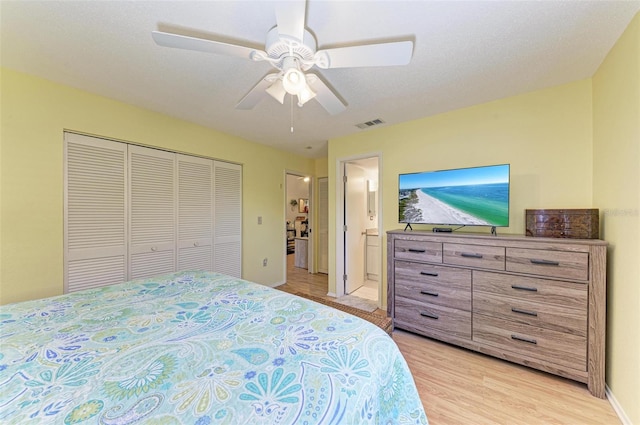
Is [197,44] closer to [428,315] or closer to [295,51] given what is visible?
[295,51]

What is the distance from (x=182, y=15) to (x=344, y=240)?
300 centimetres

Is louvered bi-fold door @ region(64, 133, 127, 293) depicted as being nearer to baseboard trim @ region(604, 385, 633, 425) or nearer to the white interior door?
the white interior door

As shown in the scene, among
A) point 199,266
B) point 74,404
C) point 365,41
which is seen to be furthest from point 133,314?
point 365,41

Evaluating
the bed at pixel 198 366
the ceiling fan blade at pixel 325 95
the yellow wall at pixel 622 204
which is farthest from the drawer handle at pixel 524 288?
the ceiling fan blade at pixel 325 95

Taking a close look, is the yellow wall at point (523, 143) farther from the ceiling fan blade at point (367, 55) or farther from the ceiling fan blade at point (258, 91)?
the ceiling fan blade at point (258, 91)

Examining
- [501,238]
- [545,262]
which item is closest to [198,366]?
[501,238]

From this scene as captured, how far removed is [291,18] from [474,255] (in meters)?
2.20

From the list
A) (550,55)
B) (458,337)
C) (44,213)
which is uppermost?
(550,55)

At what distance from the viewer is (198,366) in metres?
0.82

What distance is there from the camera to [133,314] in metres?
1.25

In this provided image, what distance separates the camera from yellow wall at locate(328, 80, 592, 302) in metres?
2.00

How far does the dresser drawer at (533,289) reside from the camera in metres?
1.68

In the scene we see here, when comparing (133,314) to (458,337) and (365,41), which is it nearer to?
(365,41)

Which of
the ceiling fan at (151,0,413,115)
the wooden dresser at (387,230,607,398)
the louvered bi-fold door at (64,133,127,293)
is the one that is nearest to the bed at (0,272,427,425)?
the louvered bi-fold door at (64,133,127,293)
